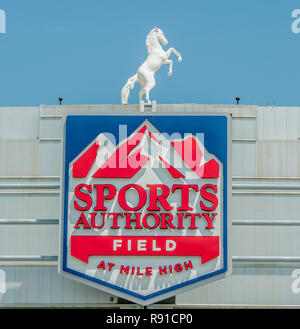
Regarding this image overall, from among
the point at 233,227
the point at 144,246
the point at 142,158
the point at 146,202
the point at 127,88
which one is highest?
the point at 127,88

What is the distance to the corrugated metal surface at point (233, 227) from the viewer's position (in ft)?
59.8

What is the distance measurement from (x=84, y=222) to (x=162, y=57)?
19.3 feet

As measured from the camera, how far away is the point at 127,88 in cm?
2031

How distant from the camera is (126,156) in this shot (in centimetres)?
1752

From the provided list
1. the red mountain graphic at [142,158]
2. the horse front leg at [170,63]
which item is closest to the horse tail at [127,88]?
the horse front leg at [170,63]

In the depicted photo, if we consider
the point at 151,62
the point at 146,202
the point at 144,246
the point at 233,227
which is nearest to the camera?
the point at 144,246

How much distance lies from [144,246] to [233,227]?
2.72 m

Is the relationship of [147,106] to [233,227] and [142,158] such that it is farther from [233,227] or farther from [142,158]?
[233,227]

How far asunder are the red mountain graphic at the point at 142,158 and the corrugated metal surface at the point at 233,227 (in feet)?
4.51

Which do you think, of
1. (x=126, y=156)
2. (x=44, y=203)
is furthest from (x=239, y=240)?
(x=44, y=203)

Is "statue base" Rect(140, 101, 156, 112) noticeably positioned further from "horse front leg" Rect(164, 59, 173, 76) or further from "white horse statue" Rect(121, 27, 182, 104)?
"horse front leg" Rect(164, 59, 173, 76)

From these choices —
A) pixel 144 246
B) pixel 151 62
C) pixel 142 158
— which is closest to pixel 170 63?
pixel 151 62

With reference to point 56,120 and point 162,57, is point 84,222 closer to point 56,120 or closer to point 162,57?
point 56,120

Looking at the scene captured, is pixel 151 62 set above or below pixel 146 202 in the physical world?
above
